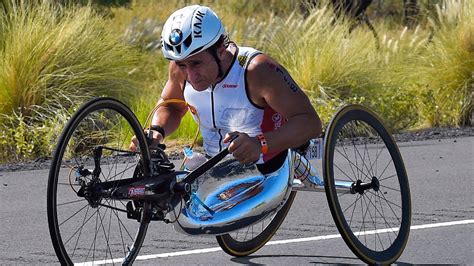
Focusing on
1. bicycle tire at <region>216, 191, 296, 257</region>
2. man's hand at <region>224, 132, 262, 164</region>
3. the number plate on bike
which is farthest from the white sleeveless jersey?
bicycle tire at <region>216, 191, 296, 257</region>

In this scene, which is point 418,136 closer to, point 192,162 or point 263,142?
point 192,162

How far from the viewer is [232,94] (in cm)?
623

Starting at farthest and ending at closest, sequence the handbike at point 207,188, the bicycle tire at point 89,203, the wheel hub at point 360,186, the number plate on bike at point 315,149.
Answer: the wheel hub at point 360,186 → the number plate on bike at point 315,149 → the handbike at point 207,188 → the bicycle tire at point 89,203

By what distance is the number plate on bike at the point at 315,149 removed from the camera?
6441 mm

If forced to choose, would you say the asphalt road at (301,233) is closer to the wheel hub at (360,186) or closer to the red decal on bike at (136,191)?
the wheel hub at (360,186)

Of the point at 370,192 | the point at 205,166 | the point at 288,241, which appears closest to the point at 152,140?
the point at 205,166

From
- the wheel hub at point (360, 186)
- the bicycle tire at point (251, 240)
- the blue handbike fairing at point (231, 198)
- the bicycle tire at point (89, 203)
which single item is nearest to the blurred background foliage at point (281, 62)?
the bicycle tire at point (89, 203)

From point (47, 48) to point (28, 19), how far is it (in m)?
0.45

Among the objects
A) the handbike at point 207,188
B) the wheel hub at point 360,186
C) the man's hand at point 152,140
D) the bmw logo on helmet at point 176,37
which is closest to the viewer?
the handbike at point 207,188

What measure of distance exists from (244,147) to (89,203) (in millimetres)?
738

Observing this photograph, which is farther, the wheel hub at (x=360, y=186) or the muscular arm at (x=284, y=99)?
the wheel hub at (x=360, y=186)

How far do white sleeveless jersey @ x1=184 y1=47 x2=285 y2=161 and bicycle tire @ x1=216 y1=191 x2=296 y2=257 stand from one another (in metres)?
0.69

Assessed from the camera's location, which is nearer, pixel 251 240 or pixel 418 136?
pixel 251 240

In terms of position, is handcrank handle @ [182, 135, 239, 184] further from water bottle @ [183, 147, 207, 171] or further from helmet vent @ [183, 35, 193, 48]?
helmet vent @ [183, 35, 193, 48]
